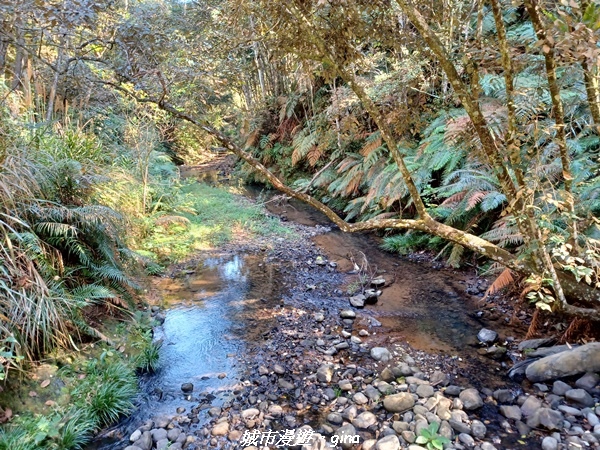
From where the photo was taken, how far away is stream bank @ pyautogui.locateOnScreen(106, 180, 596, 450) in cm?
229

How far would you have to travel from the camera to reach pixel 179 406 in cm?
262

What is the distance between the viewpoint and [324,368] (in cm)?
293

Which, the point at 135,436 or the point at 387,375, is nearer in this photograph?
the point at 135,436

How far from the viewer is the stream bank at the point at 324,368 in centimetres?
229

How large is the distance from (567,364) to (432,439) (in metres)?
1.19

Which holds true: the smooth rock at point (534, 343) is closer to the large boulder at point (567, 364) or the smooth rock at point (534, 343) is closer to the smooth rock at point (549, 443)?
the large boulder at point (567, 364)

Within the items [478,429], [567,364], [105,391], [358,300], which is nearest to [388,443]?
[478,429]

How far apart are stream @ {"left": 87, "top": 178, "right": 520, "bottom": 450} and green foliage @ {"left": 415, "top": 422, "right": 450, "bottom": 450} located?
81 cm

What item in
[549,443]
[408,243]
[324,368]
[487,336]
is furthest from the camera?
[408,243]

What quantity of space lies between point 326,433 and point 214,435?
730mm

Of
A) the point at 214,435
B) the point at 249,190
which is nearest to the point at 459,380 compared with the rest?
the point at 214,435

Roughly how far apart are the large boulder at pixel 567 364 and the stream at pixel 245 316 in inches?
10.7

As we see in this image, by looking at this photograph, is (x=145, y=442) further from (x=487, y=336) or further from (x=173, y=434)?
(x=487, y=336)

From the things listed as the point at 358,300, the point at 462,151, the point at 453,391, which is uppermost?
the point at 462,151
